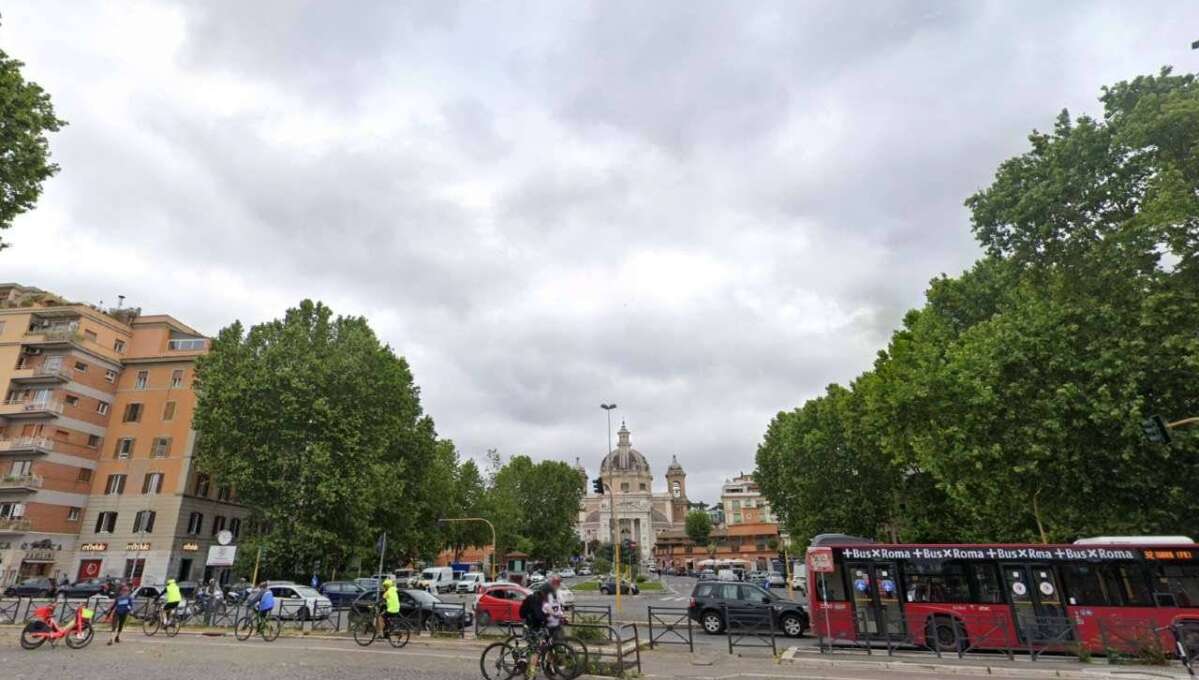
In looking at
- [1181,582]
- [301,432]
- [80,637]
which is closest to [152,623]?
[80,637]

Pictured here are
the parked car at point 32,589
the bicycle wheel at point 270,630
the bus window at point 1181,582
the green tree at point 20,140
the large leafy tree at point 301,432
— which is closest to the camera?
the green tree at point 20,140

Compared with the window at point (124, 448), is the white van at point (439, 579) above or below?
below

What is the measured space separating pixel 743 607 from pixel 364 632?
1194 centimetres

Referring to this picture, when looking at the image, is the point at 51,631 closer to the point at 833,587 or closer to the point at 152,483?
the point at 833,587

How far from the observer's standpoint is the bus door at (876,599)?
1711cm

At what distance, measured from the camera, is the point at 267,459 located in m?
33.0

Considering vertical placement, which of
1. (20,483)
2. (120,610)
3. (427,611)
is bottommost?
(427,611)

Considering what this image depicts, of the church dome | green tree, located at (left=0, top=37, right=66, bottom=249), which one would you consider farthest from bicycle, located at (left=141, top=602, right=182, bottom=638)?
the church dome

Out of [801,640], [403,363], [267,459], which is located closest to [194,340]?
[403,363]

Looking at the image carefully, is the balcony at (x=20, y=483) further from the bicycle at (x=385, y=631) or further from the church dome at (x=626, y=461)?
the church dome at (x=626, y=461)

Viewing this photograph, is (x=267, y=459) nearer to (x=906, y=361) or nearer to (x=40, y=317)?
(x=40, y=317)

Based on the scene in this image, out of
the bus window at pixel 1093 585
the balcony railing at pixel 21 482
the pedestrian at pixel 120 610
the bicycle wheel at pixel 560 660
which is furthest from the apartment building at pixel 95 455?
the bus window at pixel 1093 585

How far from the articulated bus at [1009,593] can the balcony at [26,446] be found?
4747 cm

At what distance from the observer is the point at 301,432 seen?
33.7m
